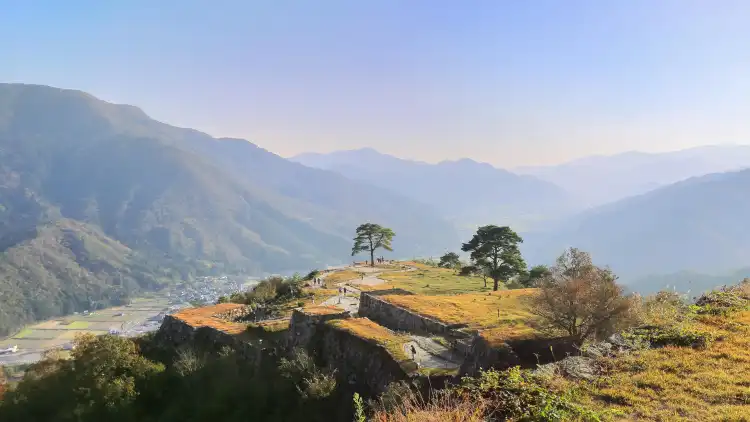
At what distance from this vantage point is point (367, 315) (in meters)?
28.9

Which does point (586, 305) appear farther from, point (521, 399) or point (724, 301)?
point (521, 399)

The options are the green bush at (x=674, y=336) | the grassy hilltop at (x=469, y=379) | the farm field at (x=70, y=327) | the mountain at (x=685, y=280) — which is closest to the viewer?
the grassy hilltop at (x=469, y=379)

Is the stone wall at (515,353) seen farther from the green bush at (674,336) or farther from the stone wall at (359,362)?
the stone wall at (359,362)

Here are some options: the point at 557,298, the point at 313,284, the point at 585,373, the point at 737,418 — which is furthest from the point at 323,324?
the point at 313,284

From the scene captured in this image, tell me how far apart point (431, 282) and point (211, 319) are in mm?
21646

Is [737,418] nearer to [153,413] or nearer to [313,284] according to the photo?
[153,413]

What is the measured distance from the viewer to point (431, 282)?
43.2 metres

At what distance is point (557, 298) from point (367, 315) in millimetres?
14462

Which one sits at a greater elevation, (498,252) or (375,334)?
(498,252)

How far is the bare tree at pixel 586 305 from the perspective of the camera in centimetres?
1666

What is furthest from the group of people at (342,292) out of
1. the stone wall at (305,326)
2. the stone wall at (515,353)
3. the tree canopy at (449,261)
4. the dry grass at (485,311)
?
the tree canopy at (449,261)

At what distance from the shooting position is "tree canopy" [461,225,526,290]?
135 ft

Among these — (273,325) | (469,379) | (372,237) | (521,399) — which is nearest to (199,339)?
(273,325)

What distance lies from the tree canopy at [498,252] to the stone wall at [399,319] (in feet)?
52.0
